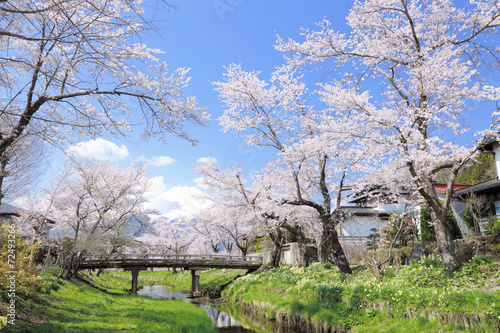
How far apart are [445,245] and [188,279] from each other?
28.4 metres

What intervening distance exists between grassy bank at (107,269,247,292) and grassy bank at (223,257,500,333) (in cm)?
1252

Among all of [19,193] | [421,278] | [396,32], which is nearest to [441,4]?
[396,32]

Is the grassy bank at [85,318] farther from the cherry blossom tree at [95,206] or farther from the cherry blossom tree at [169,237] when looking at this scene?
the cherry blossom tree at [169,237]

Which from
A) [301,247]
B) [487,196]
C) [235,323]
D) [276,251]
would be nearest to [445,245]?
[235,323]

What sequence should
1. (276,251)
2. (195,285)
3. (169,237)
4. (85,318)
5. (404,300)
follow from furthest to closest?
(169,237), (195,285), (276,251), (85,318), (404,300)

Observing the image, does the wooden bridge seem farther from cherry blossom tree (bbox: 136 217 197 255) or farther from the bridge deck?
cherry blossom tree (bbox: 136 217 197 255)

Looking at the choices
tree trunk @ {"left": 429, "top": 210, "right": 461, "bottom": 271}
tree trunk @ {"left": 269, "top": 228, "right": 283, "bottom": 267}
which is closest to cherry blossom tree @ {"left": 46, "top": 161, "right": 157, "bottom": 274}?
tree trunk @ {"left": 269, "top": 228, "right": 283, "bottom": 267}

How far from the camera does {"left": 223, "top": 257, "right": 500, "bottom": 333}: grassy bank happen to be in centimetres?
700

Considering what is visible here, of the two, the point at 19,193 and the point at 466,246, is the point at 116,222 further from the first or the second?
the point at 466,246

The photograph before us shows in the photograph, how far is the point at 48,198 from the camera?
22203mm

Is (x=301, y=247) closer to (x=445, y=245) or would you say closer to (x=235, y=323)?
(x=235, y=323)

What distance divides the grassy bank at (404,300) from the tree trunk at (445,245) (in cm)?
28

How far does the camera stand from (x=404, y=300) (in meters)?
8.52

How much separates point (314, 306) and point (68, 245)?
15.5m
